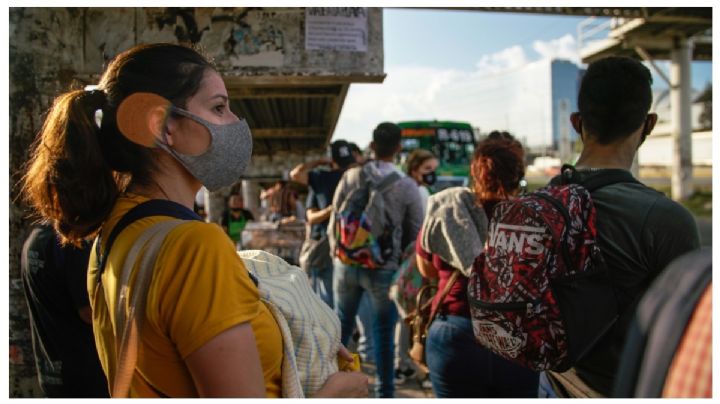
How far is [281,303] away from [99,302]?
0.44 meters

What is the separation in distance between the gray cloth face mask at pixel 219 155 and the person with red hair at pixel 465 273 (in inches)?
53.7

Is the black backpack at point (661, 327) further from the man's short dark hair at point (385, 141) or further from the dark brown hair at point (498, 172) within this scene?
the man's short dark hair at point (385, 141)

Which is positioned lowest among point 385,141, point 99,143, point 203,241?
point 203,241

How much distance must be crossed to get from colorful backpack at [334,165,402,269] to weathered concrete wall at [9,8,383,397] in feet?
2.84

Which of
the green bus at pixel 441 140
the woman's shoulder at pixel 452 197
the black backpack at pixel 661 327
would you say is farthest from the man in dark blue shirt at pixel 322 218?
the green bus at pixel 441 140

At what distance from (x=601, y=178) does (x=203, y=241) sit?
1.33m

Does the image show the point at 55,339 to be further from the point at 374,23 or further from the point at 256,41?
the point at 374,23

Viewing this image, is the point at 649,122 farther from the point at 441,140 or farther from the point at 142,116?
the point at 441,140

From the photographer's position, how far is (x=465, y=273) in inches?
104

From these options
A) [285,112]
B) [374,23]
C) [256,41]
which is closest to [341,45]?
[374,23]

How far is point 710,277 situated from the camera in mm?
791

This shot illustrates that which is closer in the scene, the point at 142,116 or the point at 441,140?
the point at 142,116

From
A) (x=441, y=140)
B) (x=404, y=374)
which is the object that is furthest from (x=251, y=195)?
(x=404, y=374)

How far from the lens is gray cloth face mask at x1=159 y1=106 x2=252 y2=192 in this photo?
1.44m
